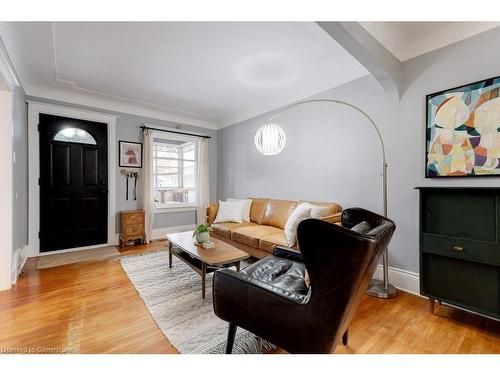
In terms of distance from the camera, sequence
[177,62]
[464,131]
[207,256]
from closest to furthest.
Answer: [464,131] → [207,256] → [177,62]

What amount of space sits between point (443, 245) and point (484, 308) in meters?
0.47

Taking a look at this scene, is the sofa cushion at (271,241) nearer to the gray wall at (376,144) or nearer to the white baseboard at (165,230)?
the gray wall at (376,144)

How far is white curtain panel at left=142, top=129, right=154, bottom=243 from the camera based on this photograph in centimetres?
434

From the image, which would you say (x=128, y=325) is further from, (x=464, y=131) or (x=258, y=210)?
(x=464, y=131)

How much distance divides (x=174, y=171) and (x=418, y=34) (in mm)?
4537

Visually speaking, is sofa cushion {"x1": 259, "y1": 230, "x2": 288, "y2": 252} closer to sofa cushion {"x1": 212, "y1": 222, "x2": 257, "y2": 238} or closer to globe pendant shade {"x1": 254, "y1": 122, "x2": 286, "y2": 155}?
sofa cushion {"x1": 212, "y1": 222, "x2": 257, "y2": 238}

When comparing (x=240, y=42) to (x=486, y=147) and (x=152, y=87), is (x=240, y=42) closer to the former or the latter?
(x=152, y=87)

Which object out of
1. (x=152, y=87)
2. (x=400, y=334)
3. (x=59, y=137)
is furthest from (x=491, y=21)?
(x=59, y=137)

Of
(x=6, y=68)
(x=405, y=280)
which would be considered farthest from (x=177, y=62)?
(x=405, y=280)

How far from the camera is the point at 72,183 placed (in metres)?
3.79

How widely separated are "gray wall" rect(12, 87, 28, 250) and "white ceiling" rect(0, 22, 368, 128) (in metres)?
0.44

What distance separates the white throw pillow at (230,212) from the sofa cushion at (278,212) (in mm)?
494

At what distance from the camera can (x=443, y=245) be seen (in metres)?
1.83

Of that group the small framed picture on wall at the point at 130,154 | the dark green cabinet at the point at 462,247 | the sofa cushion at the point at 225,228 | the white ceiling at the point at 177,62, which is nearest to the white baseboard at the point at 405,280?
the dark green cabinet at the point at 462,247
